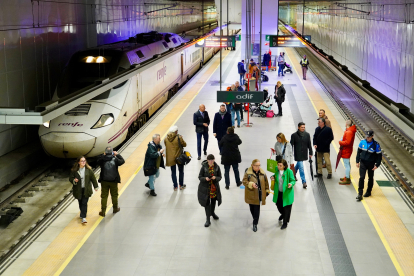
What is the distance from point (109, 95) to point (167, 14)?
25.6 meters

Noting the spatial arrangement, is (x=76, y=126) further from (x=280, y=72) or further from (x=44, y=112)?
(x=280, y=72)

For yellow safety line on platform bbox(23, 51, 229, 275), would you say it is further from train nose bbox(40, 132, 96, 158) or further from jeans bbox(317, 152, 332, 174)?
jeans bbox(317, 152, 332, 174)

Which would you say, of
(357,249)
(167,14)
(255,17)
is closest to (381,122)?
(357,249)

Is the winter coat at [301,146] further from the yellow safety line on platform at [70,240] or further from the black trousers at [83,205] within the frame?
the black trousers at [83,205]

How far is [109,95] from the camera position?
1416 centimetres

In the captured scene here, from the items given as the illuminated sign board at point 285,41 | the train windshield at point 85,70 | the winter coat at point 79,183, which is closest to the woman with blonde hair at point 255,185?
the winter coat at point 79,183

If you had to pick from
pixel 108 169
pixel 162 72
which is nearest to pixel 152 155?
pixel 108 169

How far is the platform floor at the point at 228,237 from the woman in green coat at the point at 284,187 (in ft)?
1.19

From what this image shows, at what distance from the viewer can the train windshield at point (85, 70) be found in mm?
14672

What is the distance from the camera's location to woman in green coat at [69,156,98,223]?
9.38 metres

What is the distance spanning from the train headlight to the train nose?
0.48 m

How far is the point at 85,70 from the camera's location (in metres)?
15.2

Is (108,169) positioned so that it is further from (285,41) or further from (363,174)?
(285,41)

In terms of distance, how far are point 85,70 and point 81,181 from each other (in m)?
6.50
